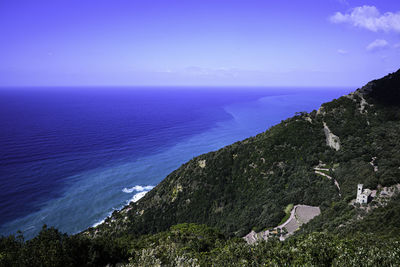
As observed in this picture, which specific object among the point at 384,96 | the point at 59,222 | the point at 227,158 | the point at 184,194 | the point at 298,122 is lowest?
the point at 59,222

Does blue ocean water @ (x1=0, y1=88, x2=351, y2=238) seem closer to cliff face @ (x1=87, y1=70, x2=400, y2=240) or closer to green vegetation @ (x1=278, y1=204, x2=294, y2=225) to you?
cliff face @ (x1=87, y1=70, x2=400, y2=240)

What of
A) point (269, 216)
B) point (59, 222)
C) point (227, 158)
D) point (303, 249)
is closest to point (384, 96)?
point (227, 158)

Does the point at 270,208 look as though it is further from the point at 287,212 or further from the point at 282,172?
the point at 282,172

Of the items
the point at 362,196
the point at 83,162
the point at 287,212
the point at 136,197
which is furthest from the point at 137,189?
the point at 362,196

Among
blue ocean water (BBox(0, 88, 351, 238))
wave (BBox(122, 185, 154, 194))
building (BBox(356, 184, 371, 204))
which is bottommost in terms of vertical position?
wave (BBox(122, 185, 154, 194))

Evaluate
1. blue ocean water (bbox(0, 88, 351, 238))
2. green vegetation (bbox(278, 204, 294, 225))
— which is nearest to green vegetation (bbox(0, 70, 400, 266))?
green vegetation (bbox(278, 204, 294, 225))

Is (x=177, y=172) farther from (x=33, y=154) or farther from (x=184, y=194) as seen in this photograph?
(x=33, y=154)
